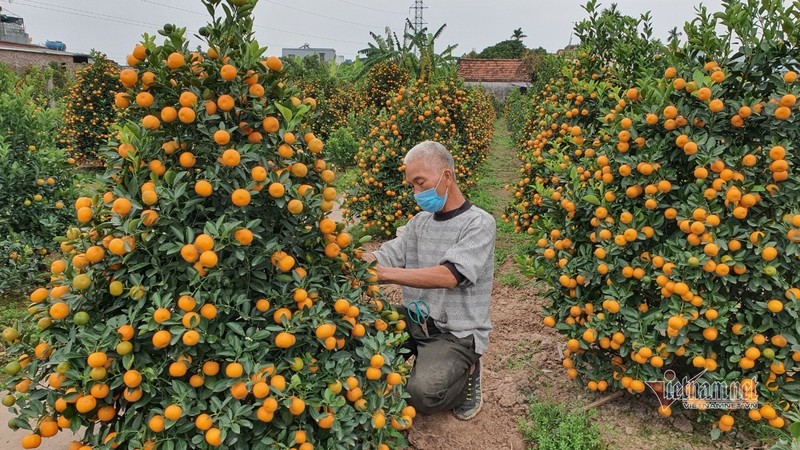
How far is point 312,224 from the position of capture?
1.99 metres

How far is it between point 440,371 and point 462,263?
2.00 ft

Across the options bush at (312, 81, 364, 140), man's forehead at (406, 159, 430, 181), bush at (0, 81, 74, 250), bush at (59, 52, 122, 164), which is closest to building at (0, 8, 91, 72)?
bush at (312, 81, 364, 140)

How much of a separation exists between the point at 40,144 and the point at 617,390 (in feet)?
18.9

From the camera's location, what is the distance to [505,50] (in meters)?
60.2

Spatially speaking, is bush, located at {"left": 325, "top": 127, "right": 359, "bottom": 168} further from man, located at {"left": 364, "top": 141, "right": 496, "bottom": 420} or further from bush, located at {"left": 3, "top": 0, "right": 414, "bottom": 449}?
bush, located at {"left": 3, "top": 0, "right": 414, "bottom": 449}

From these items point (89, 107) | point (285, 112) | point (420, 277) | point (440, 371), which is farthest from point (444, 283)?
point (89, 107)

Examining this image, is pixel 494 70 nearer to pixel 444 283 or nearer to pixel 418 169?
pixel 418 169

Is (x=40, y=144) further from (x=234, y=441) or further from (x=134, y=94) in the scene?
(x=234, y=441)

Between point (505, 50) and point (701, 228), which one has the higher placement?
point (505, 50)

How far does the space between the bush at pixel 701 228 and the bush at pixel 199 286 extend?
1589mm

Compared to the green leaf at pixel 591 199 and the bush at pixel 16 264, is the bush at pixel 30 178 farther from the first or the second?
the green leaf at pixel 591 199

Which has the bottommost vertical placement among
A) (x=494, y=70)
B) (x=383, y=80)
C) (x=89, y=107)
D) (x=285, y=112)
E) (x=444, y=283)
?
(x=444, y=283)

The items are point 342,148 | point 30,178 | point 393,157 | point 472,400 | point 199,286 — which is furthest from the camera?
point 342,148

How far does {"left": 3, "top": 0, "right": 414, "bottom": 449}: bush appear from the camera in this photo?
1.65 metres
